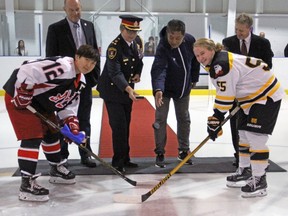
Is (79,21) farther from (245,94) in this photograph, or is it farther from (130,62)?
(245,94)

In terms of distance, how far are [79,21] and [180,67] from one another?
862 millimetres

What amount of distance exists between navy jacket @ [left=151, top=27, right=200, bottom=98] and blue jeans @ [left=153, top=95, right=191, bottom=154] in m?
0.08

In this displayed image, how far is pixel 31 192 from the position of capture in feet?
8.54

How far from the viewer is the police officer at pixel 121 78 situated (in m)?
3.00

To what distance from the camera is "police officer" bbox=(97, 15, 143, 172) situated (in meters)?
3.00

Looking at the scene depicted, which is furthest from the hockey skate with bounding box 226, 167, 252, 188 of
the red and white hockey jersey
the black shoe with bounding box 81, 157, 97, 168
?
the red and white hockey jersey

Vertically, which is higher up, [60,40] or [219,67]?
[60,40]

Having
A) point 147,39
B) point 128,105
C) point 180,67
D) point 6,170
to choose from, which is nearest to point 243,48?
point 180,67

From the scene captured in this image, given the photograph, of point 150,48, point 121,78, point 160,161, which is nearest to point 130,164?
point 160,161

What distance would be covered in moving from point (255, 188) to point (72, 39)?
5.67ft

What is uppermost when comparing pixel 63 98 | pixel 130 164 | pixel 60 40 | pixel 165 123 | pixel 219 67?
pixel 60 40

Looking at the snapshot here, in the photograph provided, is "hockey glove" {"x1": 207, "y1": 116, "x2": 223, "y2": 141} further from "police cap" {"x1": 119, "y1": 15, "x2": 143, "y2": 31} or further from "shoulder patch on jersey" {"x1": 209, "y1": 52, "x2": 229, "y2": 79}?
"police cap" {"x1": 119, "y1": 15, "x2": 143, "y2": 31}

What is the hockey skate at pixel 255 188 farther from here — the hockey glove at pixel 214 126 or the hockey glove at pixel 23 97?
the hockey glove at pixel 23 97

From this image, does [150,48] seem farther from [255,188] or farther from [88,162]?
[255,188]
